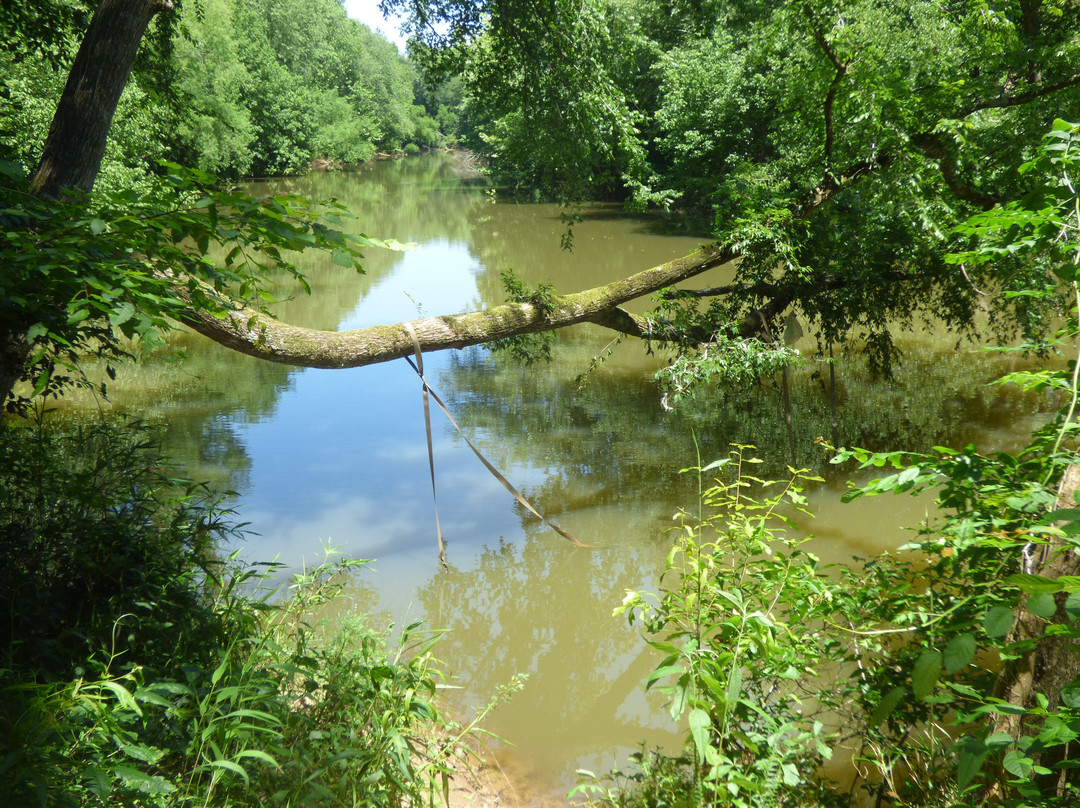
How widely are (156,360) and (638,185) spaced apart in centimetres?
740

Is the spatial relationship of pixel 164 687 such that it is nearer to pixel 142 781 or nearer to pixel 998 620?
pixel 142 781

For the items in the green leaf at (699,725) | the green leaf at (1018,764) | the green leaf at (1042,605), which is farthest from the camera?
the green leaf at (699,725)

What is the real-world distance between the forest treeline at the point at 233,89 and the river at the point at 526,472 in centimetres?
307

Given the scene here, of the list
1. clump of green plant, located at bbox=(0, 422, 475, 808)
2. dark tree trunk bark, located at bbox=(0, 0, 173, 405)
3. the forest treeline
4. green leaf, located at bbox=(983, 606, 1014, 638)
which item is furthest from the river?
the forest treeline

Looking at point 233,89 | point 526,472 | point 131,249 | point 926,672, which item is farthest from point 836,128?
point 233,89

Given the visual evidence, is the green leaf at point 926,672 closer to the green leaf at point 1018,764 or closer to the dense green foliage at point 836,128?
the green leaf at point 1018,764

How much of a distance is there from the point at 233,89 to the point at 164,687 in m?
28.9

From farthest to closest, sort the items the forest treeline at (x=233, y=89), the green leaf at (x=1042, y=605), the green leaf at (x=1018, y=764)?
the forest treeline at (x=233, y=89) → the green leaf at (x=1018, y=764) → the green leaf at (x=1042, y=605)

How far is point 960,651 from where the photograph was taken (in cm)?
150

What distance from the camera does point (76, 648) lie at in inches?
119

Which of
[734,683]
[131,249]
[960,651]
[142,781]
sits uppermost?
[131,249]

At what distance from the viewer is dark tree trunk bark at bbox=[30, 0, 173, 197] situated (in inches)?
161

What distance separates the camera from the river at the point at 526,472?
4.52 metres

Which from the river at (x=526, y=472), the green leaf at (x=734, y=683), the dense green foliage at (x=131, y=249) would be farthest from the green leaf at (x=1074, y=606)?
the river at (x=526, y=472)
